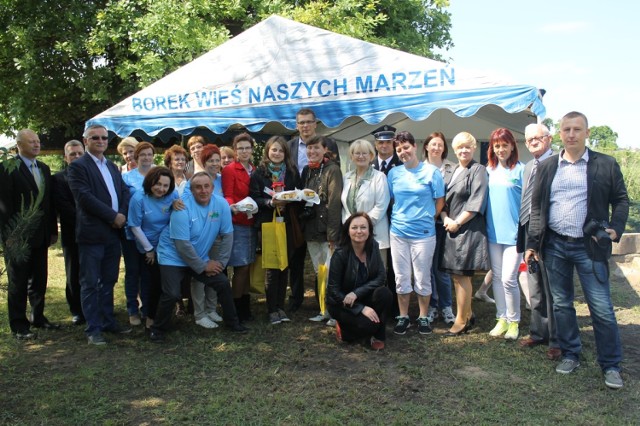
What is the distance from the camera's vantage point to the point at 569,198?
3.90 metres

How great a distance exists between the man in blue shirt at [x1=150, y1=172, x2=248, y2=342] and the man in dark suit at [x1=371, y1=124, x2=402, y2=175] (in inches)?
62.7

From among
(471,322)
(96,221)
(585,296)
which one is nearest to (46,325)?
(96,221)

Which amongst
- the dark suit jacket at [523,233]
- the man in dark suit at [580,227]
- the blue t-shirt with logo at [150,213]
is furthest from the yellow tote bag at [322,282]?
the man in dark suit at [580,227]

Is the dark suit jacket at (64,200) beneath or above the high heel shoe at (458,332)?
above

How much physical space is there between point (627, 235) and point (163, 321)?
23.5ft

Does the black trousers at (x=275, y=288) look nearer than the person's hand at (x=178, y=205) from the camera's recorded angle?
No

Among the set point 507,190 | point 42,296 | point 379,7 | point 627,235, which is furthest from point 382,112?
point 379,7

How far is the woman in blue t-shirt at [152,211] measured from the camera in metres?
4.83

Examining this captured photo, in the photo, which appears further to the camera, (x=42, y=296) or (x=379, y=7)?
(x=379, y=7)

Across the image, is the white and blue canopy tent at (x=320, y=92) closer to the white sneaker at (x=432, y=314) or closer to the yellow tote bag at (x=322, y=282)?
the yellow tote bag at (x=322, y=282)

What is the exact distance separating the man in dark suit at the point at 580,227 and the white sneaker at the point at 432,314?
1.37 m

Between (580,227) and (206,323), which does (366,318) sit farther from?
(580,227)

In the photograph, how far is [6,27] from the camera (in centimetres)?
1191

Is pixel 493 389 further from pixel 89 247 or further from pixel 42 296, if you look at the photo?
pixel 42 296
